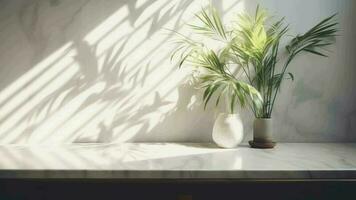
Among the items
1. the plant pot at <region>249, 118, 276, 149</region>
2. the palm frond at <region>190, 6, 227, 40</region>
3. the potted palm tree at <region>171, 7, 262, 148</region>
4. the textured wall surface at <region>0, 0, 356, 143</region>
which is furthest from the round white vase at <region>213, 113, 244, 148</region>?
the palm frond at <region>190, 6, 227, 40</region>

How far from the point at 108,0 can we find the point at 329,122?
5.21 feet

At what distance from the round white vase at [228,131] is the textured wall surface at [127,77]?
233 millimetres

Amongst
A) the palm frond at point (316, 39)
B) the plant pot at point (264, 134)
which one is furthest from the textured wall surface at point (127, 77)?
the plant pot at point (264, 134)

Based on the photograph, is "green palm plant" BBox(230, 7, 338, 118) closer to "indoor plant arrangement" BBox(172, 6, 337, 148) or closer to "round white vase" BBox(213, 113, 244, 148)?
"indoor plant arrangement" BBox(172, 6, 337, 148)

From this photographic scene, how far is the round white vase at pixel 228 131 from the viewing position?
213 cm

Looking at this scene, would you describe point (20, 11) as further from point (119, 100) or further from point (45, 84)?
point (119, 100)

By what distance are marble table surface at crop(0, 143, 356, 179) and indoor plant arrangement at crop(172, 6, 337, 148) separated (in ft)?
0.95

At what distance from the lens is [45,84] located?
2334mm

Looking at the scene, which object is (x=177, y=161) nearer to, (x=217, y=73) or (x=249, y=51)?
(x=217, y=73)

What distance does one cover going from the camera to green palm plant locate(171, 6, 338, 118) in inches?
86.7

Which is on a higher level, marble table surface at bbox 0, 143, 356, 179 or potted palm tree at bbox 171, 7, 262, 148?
potted palm tree at bbox 171, 7, 262, 148

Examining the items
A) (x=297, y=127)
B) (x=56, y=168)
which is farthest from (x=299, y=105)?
(x=56, y=168)

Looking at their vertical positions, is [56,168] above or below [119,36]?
below

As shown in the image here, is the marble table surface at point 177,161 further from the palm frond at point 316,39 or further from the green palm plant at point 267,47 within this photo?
the palm frond at point 316,39
